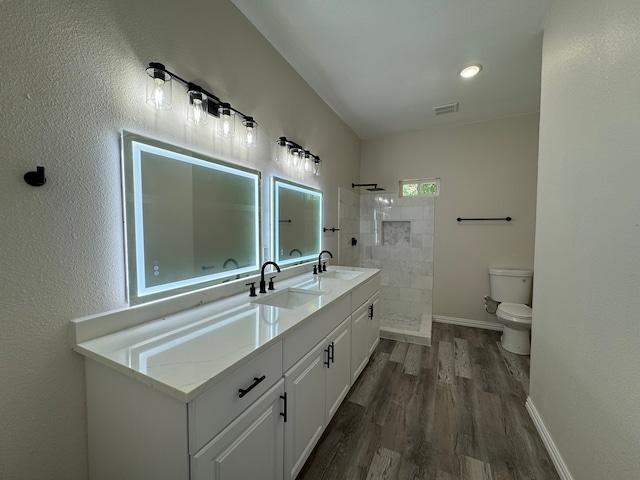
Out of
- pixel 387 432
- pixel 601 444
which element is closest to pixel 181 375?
pixel 387 432

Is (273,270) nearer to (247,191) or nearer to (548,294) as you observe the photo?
(247,191)

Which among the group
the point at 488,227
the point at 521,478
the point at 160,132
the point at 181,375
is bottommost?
the point at 521,478

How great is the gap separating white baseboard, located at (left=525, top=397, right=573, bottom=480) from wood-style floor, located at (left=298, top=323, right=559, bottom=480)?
0.04 metres

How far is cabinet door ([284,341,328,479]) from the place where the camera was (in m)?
1.13

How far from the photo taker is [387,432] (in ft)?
5.24

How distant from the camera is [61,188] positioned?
34.2 inches

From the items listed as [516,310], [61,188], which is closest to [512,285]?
[516,310]

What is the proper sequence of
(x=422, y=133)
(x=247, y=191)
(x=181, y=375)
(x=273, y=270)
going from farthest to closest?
(x=422, y=133) < (x=273, y=270) < (x=247, y=191) < (x=181, y=375)

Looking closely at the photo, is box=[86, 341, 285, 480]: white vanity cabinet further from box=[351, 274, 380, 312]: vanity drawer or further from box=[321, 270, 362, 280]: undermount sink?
box=[321, 270, 362, 280]: undermount sink

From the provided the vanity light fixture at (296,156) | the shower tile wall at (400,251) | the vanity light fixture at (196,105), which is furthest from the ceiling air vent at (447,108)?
the vanity light fixture at (196,105)

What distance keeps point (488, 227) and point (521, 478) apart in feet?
8.35

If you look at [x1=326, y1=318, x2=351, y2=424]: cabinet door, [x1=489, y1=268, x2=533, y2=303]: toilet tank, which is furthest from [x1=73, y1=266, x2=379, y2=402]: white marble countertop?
[x1=489, y1=268, x2=533, y2=303]: toilet tank

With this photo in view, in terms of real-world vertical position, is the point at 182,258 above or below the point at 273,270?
above

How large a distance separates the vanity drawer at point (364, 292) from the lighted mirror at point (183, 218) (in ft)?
2.53
